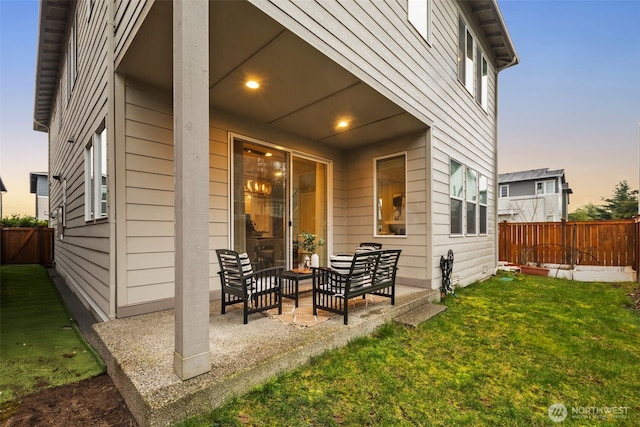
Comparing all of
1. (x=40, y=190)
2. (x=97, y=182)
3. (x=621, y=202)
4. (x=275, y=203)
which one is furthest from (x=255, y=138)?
(x=621, y=202)

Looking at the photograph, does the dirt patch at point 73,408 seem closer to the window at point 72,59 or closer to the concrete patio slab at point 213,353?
the concrete patio slab at point 213,353

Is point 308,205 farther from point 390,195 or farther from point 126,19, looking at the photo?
point 126,19

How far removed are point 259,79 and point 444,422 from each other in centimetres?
383

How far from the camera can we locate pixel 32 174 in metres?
19.4

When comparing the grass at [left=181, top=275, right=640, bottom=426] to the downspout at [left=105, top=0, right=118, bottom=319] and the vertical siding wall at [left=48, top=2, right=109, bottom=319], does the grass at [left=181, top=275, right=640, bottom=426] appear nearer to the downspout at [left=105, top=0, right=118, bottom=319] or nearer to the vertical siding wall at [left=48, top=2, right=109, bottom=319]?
the downspout at [left=105, top=0, right=118, bottom=319]

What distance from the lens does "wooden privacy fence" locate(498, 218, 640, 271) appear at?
780 centimetres

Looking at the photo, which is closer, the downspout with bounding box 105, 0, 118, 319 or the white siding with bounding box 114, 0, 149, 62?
the white siding with bounding box 114, 0, 149, 62

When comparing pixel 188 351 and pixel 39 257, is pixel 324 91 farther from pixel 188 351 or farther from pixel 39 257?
pixel 39 257

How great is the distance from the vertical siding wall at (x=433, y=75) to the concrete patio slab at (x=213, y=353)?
9.49 ft

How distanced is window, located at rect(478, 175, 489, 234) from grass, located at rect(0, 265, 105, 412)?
26.5 ft

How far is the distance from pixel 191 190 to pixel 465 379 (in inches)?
109

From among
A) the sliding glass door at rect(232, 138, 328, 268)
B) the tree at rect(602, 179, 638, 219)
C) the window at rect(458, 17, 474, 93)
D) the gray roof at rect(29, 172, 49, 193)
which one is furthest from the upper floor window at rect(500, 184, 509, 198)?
the gray roof at rect(29, 172, 49, 193)

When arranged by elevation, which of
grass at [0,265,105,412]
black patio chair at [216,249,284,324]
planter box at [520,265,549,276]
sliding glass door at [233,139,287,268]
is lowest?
planter box at [520,265,549,276]

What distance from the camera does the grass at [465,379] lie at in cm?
202
